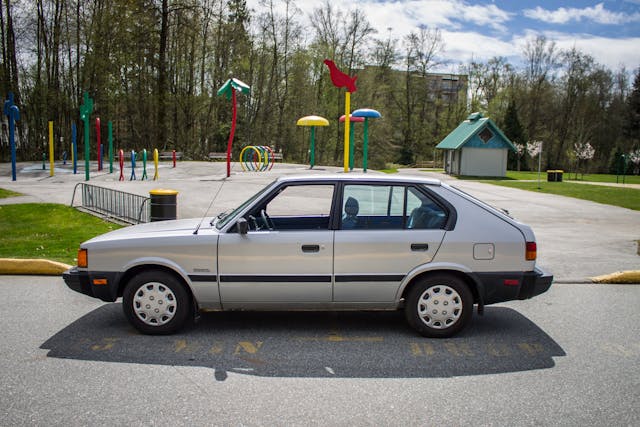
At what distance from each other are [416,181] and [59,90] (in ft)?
119

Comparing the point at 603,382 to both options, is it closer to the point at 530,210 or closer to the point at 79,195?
the point at 530,210

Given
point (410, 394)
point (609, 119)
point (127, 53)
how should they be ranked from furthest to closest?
point (609, 119)
point (127, 53)
point (410, 394)

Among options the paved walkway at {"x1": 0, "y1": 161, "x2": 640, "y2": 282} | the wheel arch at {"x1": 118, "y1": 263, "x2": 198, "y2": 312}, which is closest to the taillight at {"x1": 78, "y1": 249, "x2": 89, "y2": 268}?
the wheel arch at {"x1": 118, "y1": 263, "x2": 198, "y2": 312}

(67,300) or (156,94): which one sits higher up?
(156,94)

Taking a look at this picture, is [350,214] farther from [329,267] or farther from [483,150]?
[483,150]

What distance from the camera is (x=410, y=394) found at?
4.44 meters

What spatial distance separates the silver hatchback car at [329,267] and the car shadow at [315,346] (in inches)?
11.2

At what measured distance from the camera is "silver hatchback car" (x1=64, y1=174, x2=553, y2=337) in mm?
5660

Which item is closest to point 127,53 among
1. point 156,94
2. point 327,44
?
point 156,94

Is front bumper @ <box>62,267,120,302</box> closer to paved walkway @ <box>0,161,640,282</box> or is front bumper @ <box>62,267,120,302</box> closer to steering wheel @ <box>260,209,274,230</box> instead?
steering wheel @ <box>260,209,274,230</box>

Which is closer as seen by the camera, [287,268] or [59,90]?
[287,268]

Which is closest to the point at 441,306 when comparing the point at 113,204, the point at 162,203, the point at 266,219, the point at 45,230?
the point at 266,219

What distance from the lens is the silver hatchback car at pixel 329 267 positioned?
18.6 ft

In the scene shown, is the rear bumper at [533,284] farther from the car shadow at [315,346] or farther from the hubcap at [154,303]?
the hubcap at [154,303]
